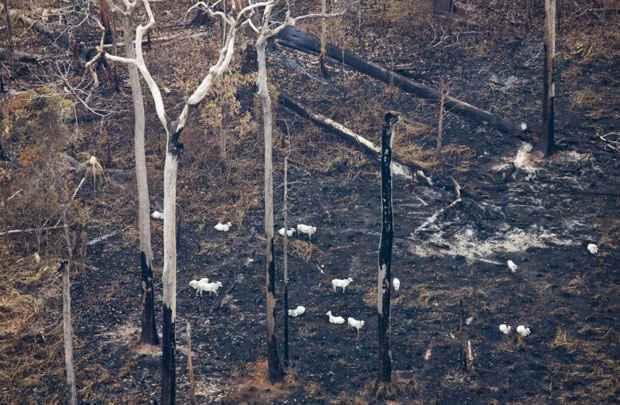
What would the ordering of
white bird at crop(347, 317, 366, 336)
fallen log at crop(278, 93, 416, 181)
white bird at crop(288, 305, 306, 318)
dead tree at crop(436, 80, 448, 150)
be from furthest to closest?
1. dead tree at crop(436, 80, 448, 150)
2. fallen log at crop(278, 93, 416, 181)
3. white bird at crop(288, 305, 306, 318)
4. white bird at crop(347, 317, 366, 336)

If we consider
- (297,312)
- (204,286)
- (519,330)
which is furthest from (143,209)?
(519,330)

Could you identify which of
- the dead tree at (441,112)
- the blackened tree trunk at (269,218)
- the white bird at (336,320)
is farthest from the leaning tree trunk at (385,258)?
the dead tree at (441,112)

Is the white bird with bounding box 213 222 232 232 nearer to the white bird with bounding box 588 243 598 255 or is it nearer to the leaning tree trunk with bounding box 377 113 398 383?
the leaning tree trunk with bounding box 377 113 398 383

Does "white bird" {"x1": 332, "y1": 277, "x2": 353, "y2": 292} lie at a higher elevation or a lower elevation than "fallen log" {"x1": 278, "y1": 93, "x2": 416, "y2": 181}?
lower

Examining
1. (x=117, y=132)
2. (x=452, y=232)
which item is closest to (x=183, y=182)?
(x=117, y=132)

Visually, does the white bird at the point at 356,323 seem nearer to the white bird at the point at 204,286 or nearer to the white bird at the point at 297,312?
the white bird at the point at 297,312

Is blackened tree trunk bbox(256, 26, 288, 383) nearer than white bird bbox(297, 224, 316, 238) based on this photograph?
Yes

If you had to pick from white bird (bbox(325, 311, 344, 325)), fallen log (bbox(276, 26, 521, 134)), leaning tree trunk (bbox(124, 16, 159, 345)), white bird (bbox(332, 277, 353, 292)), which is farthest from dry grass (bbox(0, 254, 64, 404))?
fallen log (bbox(276, 26, 521, 134))

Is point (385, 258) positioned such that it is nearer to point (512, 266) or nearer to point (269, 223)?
point (269, 223)
